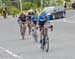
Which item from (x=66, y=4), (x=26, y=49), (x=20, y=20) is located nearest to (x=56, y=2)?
(x=66, y=4)

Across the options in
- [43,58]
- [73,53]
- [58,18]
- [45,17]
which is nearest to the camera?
[43,58]

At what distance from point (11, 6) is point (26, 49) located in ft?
165

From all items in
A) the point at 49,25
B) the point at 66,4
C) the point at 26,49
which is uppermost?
the point at 49,25

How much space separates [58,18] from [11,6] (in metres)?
23.6

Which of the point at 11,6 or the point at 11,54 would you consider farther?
the point at 11,6

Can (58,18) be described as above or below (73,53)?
below

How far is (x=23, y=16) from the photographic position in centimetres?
2280

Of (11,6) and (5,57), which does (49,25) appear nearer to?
(5,57)

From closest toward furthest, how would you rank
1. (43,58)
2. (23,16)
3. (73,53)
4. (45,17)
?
(43,58)
(73,53)
(45,17)
(23,16)

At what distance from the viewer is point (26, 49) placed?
17.7 metres

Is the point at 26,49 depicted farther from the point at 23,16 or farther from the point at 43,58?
Result: the point at 23,16

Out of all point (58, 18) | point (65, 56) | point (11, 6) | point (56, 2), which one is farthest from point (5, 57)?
point (56, 2)

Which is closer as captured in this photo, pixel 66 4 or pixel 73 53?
pixel 73 53

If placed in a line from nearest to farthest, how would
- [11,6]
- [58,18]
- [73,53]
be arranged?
[73,53] < [58,18] < [11,6]
